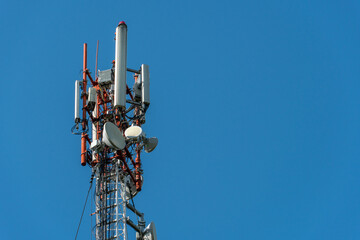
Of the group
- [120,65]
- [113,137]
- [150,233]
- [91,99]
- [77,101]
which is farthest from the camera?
[77,101]

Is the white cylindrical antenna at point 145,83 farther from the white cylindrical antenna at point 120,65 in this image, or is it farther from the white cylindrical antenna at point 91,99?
the white cylindrical antenna at point 91,99

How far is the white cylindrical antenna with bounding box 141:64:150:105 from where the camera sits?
55.9 m

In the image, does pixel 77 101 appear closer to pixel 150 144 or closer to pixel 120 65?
pixel 120 65

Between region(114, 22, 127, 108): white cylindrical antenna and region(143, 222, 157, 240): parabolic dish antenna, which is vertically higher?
region(114, 22, 127, 108): white cylindrical antenna

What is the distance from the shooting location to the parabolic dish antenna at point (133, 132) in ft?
178

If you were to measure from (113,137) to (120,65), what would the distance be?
4376mm

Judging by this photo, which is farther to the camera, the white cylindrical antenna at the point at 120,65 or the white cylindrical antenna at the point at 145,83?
the white cylindrical antenna at the point at 145,83

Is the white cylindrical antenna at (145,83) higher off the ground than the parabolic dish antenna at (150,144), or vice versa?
the white cylindrical antenna at (145,83)

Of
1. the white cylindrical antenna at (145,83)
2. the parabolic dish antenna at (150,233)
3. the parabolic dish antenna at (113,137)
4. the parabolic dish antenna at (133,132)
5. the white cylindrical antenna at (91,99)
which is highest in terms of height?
the white cylindrical antenna at (145,83)

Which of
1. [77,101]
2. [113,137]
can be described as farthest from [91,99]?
[113,137]

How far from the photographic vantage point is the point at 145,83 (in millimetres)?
56500

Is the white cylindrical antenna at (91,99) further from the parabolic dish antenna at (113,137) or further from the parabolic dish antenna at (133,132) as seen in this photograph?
the parabolic dish antenna at (113,137)

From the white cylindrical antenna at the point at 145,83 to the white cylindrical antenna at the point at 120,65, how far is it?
6.47ft

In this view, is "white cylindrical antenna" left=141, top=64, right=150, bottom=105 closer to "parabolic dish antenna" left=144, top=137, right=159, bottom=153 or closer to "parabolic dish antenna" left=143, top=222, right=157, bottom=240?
"parabolic dish antenna" left=144, top=137, right=159, bottom=153
